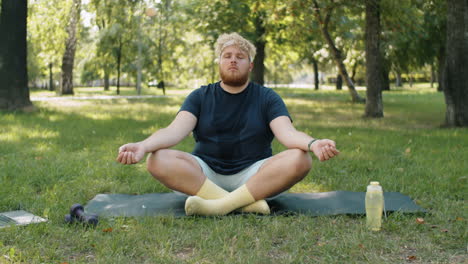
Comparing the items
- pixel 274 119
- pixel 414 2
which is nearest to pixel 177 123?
pixel 274 119

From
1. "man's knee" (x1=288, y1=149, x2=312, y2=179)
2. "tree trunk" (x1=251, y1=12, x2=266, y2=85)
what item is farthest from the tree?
"man's knee" (x1=288, y1=149, x2=312, y2=179)

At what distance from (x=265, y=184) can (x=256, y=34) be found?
16.6 metres

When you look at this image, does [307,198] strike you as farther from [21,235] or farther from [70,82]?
[70,82]

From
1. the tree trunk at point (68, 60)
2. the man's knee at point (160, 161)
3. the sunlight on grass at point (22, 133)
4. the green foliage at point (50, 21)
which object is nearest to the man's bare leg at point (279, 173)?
the man's knee at point (160, 161)

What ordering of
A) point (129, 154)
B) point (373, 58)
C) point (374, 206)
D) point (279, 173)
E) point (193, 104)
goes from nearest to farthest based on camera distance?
point (129, 154) < point (374, 206) < point (279, 173) < point (193, 104) < point (373, 58)

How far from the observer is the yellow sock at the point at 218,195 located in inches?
159

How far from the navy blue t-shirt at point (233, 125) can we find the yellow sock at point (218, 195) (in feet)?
0.79

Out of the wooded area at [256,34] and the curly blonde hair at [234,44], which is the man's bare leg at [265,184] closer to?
the curly blonde hair at [234,44]

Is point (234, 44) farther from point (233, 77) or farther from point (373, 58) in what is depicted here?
point (373, 58)

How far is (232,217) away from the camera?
157 inches

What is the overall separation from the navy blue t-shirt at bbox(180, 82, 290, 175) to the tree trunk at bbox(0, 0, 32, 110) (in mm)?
8627

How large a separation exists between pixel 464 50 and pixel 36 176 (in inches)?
307

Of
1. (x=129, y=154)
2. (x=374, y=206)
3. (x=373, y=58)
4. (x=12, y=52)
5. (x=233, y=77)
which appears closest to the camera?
(x=129, y=154)

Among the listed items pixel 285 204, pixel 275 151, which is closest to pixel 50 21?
pixel 275 151
